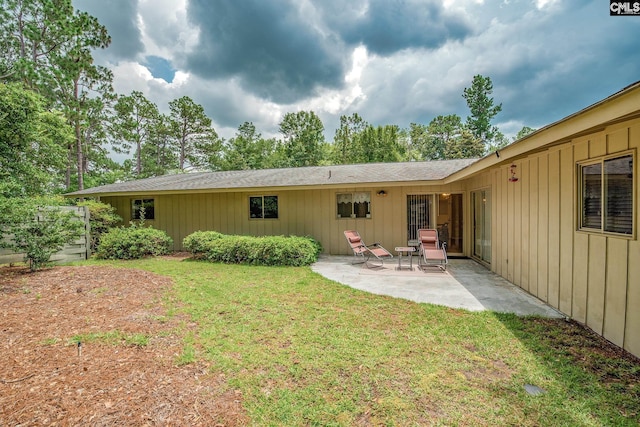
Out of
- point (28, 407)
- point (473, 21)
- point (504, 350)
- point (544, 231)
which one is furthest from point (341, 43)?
point (28, 407)

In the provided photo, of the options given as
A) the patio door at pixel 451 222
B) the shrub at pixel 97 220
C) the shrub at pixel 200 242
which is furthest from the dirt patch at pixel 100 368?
the patio door at pixel 451 222

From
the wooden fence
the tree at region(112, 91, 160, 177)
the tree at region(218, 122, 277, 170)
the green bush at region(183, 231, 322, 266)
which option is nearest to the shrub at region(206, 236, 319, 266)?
the green bush at region(183, 231, 322, 266)

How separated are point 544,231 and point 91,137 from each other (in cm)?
2612

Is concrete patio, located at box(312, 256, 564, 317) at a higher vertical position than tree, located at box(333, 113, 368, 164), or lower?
lower

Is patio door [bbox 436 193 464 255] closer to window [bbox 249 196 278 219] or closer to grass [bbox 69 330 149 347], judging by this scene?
window [bbox 249 196 278 219]

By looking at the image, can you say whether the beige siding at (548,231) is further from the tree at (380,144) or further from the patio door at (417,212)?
the tree at (380,144)

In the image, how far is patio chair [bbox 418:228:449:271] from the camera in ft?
21.2

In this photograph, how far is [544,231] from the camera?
4242 millimetres

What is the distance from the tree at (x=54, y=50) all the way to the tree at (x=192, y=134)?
7.66 meters

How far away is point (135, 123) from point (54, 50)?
Result: 9.24 m

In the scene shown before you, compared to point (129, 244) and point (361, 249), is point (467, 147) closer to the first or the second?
point (361, 249)

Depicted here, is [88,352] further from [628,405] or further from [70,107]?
[70,107]

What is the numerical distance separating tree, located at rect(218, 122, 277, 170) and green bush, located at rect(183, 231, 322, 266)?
20.5 meters

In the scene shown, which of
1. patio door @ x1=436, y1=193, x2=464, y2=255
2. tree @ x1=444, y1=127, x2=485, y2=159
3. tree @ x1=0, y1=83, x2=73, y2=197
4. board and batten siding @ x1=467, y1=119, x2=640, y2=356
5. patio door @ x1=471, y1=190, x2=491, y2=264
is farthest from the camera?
tree @ x1=444, y1=127, x2=485, y2=159
